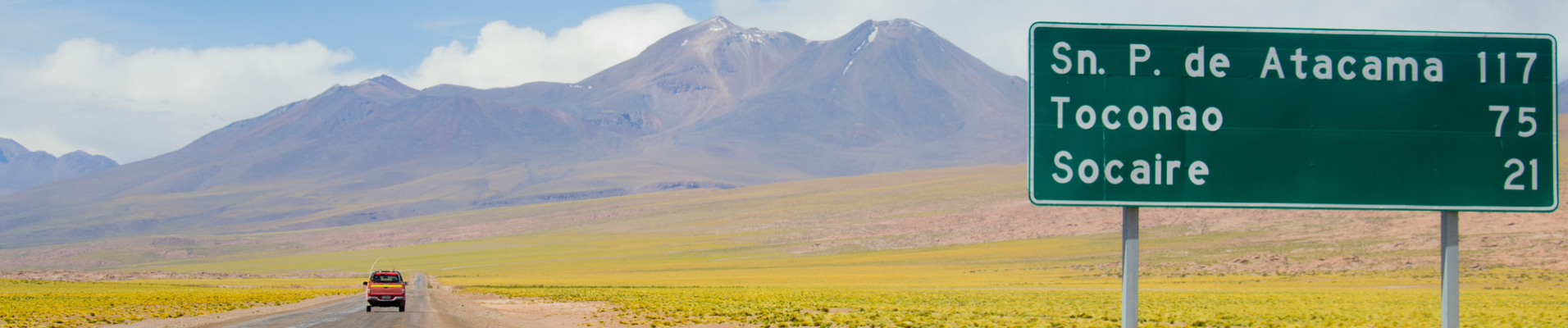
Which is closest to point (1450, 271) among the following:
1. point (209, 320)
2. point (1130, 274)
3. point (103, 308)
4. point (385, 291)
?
point (1130, 274)

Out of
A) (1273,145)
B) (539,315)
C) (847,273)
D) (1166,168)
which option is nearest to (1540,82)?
(1273,145)

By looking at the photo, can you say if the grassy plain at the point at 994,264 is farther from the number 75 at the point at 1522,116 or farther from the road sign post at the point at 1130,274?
the number 75 at the point at 1522,116

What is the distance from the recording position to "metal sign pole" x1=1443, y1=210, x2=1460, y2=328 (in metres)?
11.8

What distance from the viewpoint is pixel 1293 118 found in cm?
1195

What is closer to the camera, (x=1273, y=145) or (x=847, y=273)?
(x=1273, y=145)

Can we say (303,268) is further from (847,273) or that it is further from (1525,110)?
(1525,110)

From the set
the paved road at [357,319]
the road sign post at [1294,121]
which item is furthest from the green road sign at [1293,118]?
the paved road at [357,319]

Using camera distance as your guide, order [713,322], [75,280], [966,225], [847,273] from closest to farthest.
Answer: [713,322] → [847,273] → [75,280] → [966,225]

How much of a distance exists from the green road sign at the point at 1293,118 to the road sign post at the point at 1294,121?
1cm

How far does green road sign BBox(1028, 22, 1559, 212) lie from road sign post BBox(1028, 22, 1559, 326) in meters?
0.01

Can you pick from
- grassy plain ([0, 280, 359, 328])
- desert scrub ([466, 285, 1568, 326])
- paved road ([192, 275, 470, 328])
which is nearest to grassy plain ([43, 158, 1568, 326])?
desert scrub ([466, 285, 1568, 326])

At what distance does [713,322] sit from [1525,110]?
22453 mm

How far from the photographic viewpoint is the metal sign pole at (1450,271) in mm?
11797

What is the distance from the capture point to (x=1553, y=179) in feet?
38.9
